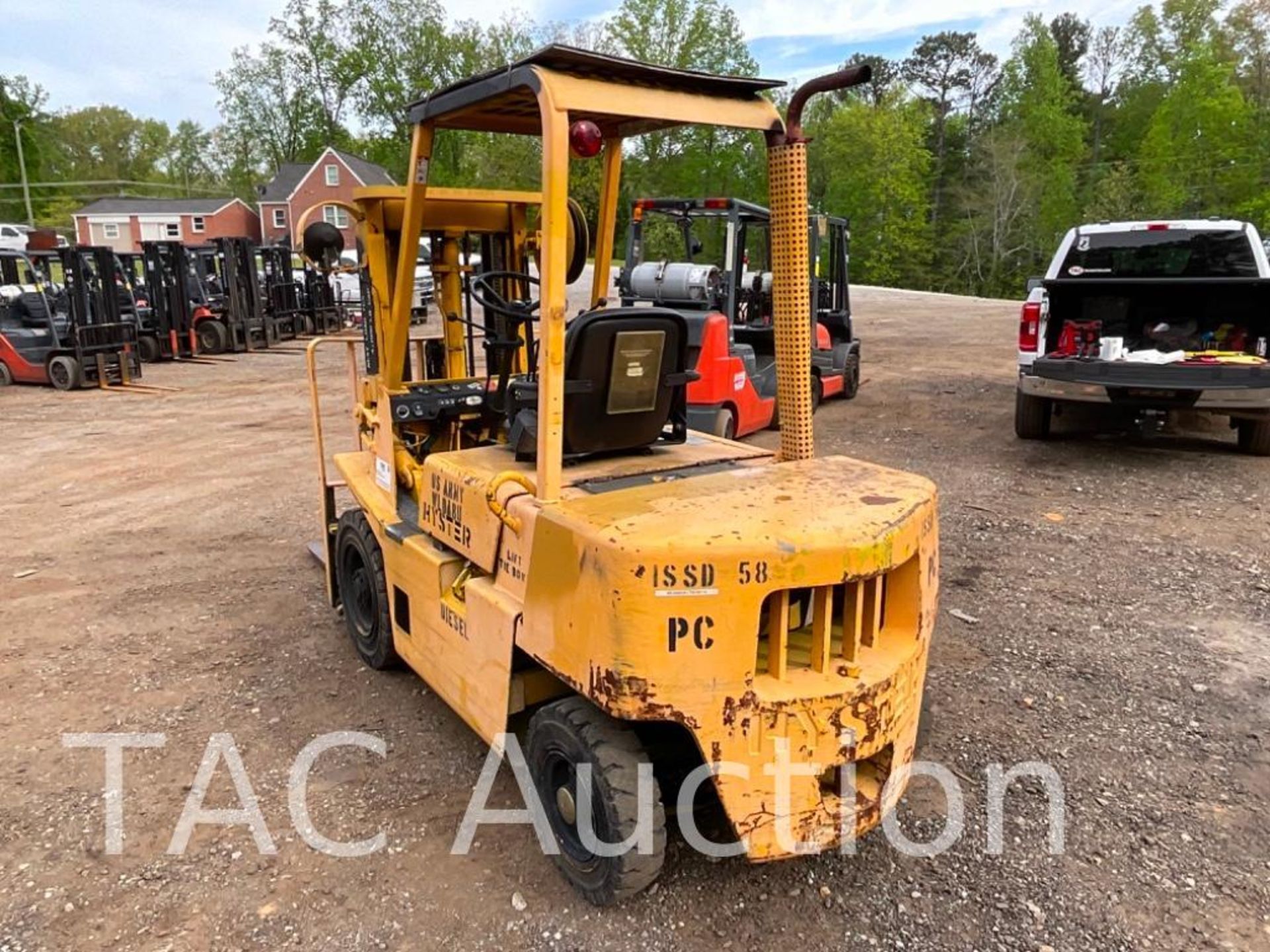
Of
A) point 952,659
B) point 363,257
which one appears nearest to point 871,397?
point 952,659

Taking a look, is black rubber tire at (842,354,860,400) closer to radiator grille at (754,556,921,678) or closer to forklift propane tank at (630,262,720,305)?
forklift propane tank at (630,262,720,305)

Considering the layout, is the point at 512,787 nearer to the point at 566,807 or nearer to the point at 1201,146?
the point at 566,807

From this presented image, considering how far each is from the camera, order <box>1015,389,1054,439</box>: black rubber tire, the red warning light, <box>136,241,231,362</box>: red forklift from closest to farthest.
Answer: the red warning light, <box>1015,389,1054,439</box>: black rubber tire, <box>136,241,231,362</box>: red forklift

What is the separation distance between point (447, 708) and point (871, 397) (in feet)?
30.8

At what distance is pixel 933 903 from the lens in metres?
2.90

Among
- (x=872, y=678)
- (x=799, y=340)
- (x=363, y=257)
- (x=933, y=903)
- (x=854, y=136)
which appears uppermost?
(x=854, y=136)

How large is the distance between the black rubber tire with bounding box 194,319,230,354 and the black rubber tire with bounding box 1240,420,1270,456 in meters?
16.7

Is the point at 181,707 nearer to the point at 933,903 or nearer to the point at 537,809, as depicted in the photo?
the point at 537,809

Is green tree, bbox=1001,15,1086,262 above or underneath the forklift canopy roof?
above

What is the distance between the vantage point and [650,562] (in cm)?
252

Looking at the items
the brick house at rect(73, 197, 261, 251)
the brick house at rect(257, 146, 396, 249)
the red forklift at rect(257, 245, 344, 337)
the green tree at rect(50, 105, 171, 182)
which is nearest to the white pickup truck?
the red forklift at rect(257, 245, 344, 337)

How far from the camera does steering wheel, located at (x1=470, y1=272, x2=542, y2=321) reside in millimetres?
3475

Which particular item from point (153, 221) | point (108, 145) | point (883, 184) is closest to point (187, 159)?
point (108, 145)

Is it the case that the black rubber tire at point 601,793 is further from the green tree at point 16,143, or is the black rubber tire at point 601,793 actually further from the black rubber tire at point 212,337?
the green tree at point 16,143
